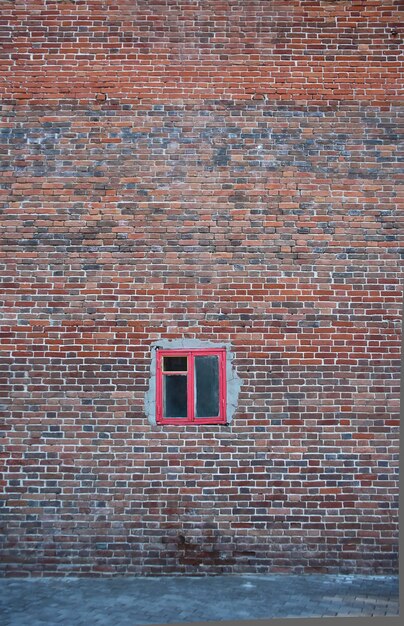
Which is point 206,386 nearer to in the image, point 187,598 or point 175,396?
point 175,396

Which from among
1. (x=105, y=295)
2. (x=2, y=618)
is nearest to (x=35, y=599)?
(x=2, y=618)

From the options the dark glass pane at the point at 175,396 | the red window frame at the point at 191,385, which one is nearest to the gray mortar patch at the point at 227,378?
the red window frame at the point at 191,385

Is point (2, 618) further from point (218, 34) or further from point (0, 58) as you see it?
point (218, 34)

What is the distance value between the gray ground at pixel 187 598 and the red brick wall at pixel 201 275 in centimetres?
21

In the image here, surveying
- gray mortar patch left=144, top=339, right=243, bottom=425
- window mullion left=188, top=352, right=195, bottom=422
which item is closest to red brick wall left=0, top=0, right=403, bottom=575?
gray mortar patch left=144, top=339, right=243, bottom=425

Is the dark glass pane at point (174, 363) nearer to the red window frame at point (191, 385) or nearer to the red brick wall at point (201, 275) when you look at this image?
the red window frame at point (191, 385)

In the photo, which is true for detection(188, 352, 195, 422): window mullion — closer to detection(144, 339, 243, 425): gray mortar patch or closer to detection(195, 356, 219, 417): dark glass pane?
detection(195, 356, 219, 417): dark glass pane

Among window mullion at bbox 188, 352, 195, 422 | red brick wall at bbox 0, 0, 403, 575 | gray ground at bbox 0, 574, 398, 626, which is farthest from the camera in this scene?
window mullion at bbox 188, 352, 195, 422

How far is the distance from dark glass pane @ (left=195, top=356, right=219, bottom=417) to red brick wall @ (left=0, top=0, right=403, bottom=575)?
0.73ft

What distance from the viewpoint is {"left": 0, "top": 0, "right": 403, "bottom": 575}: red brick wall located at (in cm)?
655

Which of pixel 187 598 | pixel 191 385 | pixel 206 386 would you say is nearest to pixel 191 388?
pixel 191 385

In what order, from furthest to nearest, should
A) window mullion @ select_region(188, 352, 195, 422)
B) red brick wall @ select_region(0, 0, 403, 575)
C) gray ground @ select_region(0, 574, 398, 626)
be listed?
1. window mullion @ select_region(188, 352, 195, 422)
2. red brick wall @ select_region(0, 0, 403, 575)
3. gray ground @ select_region(0, 574, 398, 626)

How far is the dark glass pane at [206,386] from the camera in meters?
6.68

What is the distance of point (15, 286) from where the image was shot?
6809 mm
